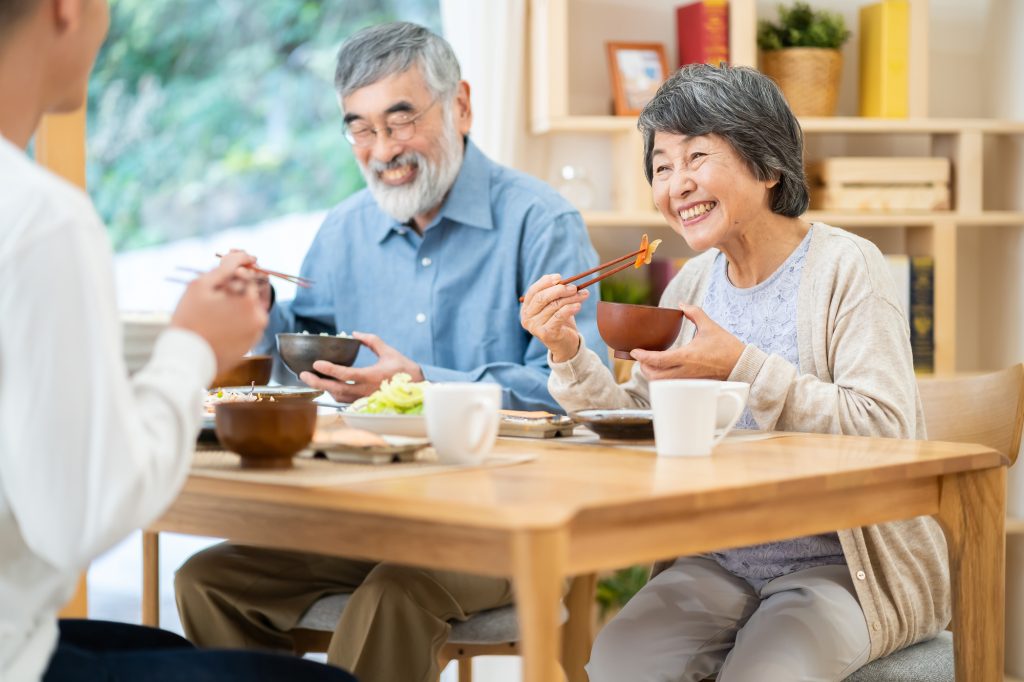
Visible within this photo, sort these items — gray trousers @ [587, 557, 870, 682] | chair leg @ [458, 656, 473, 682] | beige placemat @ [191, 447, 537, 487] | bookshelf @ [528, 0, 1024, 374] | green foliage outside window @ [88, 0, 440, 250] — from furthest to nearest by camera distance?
green foliage outside window @ [88, 0, 440, 250] < bookshelf @ [528, 0, 1024, 374] < chair leg @ [458, 656, 473, 682] < gray trousers @ [587, 557, 870, 682] < beige placemat @ [191, 447, 537, 487]

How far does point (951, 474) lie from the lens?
163 cm

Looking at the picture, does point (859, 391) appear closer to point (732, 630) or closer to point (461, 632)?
point (732, 630)

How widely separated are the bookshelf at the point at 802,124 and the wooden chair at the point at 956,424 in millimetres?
1462

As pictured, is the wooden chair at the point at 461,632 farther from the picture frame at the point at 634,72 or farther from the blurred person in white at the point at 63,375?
the picture frame at the point at 634,72

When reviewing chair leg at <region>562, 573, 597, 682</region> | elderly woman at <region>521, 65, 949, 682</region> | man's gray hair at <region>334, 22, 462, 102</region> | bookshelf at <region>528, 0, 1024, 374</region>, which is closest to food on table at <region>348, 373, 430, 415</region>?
elderly woman at <region>521, 65, 949, 682</region>

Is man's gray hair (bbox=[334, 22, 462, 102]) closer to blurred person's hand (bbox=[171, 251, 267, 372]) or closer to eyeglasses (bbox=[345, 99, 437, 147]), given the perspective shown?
eyeglasses (bbox=[345, 99, 437, 147])

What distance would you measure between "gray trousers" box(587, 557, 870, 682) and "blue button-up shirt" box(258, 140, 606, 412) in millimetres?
692

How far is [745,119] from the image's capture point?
211 centimetres

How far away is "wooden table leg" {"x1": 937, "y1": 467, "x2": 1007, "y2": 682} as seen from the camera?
165 cm

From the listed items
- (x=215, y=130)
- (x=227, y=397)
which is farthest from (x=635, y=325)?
(x=215, y=130)

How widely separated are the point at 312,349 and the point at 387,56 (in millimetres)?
853

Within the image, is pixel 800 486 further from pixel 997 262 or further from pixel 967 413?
pixel 997 262

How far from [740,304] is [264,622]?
3.13ft

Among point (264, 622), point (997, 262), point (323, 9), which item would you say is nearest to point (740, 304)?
point (264, 622)
